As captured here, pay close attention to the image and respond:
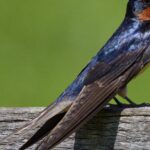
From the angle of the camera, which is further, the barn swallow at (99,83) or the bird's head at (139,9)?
the bird's head at (139,9)

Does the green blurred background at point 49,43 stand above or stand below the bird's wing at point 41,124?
above

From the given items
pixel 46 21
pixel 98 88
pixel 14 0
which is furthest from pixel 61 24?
pixel 98 88

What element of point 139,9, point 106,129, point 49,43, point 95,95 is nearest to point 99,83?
point 95,95

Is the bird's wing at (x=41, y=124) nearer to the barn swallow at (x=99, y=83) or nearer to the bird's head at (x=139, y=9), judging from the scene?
the barn swallow at (x=99, y=83)

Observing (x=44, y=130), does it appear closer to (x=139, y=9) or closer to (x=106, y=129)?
(x=106, y=129)

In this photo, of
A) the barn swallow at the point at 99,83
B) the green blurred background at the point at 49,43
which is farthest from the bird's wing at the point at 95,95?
the green blurred background at the point at 49,43

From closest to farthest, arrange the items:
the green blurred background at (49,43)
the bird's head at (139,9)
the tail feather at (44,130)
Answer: the tail feather at (44,130) < the bird's head at (139,9) < the green blurred background at (49,43)

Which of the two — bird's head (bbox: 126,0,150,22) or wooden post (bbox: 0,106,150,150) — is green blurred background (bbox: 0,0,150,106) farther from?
wooden post (bbox: 0,106,150,150)

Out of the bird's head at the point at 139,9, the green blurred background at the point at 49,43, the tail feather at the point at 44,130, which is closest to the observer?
the tail feather at the point at 44,130
